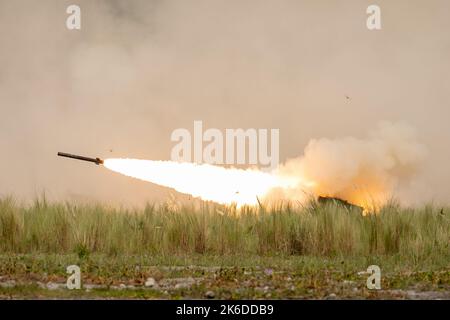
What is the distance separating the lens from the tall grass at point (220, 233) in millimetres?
22797

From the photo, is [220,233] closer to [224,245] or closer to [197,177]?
[224,245]

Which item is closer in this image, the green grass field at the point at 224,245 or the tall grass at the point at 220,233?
the green grass field at the point at 224,245

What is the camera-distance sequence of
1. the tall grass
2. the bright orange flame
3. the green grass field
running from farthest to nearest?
the bright orange flame, the tall grass, the green grass field

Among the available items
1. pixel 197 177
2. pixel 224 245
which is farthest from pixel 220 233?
pixel 197 177

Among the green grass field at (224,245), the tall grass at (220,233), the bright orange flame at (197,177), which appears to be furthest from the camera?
the bright orange flame at (197,177)

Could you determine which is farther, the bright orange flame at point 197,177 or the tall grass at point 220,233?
the bright orange flame at point 197,177

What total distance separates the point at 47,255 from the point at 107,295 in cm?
676

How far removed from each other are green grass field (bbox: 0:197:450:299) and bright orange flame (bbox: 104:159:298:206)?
10.7ft

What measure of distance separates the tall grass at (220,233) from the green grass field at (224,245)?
3 cm

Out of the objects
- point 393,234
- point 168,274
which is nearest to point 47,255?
point 168,274

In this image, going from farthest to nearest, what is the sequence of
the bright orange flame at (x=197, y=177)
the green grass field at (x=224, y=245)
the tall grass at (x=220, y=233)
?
the bright orange flame at (x=197, y=177)
the tall grass at (x=220, y=233)
the green grass field at (x=224, y=245)

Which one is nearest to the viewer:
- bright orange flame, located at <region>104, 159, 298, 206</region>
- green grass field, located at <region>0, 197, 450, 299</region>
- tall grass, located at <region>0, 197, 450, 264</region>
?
green grass field, located at <region>0, 197, 450, 299</region>

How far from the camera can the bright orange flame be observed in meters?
28.4

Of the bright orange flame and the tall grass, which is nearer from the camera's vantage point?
the tall grass
